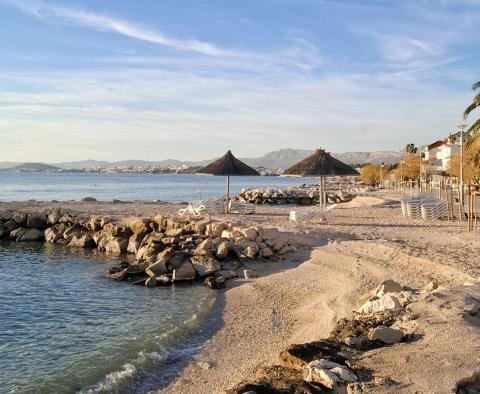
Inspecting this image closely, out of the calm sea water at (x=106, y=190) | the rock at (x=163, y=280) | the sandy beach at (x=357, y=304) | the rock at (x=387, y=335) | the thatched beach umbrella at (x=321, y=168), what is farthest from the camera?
the calm sea water at (x=106, y=190)

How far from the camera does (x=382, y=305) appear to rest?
7797 mm

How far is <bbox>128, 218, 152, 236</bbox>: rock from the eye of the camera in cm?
1798

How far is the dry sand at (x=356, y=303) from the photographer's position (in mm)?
5355

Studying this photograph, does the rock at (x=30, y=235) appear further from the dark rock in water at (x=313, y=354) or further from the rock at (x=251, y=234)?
the dark rock in water at (x=313, y=354)

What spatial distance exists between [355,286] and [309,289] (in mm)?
1202

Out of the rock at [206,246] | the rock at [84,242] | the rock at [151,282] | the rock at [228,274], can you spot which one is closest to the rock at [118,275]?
the rock at [151,282]

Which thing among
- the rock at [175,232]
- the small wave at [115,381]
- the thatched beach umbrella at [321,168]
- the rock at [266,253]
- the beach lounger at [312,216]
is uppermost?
the thatched beach umbrella at [321,168]

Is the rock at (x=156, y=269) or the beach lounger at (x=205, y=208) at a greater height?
the beach lounger at (x=205, y=208)

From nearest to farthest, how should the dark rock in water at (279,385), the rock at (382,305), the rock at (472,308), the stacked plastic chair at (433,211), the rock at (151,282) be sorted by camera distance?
the dark rock in water at (279,385)
the rock at (472,308)
the rock at (382,305)
the rock at (151,282)
the stacked plastic chair at (433,211)

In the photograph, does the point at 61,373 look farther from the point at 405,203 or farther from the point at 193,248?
the point at 405,203

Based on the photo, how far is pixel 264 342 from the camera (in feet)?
26.9

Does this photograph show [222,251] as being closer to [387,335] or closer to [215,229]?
[215,229]

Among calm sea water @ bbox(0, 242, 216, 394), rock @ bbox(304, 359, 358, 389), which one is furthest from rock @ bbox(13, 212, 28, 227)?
rock @ bbox(304, 359, 358, 389)

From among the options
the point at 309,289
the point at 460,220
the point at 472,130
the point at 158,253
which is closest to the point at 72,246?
the point at 158,253
